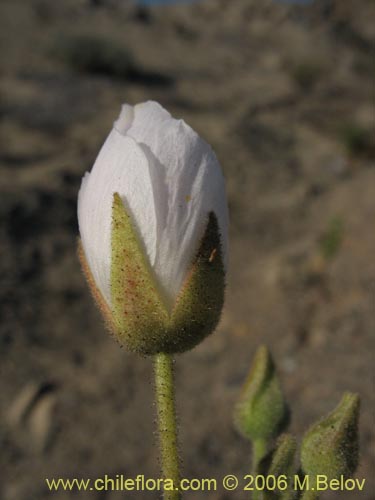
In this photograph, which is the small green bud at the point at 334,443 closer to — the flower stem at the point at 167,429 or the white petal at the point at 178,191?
the flower stem at the point at 167,429

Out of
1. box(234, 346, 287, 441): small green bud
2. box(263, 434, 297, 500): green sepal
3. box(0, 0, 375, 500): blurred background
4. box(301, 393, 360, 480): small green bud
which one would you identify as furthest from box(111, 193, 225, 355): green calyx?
box(0, 0, 375, 500): blurred background

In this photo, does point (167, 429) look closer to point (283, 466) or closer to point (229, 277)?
point (283, 466)

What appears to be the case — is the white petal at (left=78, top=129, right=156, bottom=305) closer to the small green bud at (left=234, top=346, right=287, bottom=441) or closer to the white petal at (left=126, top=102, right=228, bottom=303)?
the white petal at (left=126, top=102, right=228, bottom=303)

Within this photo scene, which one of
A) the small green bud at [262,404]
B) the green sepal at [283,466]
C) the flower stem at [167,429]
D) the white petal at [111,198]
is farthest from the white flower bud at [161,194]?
the small green bud at [262,404]

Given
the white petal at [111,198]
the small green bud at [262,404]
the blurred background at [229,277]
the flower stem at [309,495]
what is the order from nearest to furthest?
the white petal at [111,198] < the flower stem at [309,495] < the small green bud at [262,404] < the blurred background at [229,277]

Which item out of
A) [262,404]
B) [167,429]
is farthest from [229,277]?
[167,429]

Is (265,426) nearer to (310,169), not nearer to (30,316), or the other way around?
(30,316)
